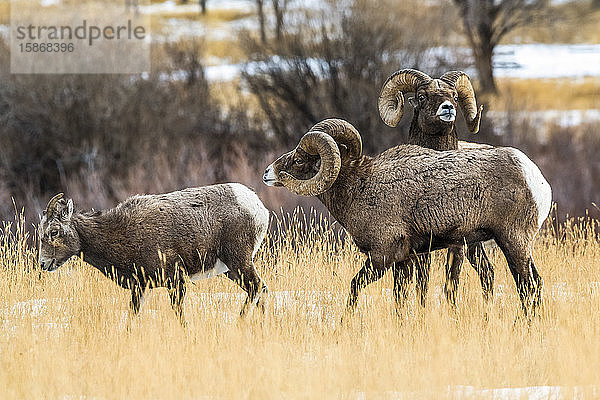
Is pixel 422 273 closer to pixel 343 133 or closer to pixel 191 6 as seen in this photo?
pixel 343 133

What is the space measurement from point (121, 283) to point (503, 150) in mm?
3370

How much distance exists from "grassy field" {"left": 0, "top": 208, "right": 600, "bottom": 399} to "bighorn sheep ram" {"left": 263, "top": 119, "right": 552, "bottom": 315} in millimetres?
492

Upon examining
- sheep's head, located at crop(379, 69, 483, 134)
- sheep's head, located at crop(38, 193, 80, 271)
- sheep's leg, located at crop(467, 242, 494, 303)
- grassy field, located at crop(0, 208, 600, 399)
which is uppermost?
sheep's head, located at crop(379, 69, 483, 134)

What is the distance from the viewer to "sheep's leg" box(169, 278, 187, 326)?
733 cm

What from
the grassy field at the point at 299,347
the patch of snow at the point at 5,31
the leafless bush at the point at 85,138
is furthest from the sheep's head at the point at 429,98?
the patch of snow at the point at 5,31

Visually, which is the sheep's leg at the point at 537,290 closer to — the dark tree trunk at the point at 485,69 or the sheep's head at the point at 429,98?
the sheep's head at the point at 429,98

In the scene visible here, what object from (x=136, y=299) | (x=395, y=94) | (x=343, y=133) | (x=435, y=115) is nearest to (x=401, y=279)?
(x=343, y=133)

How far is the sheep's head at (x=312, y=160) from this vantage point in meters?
7.30

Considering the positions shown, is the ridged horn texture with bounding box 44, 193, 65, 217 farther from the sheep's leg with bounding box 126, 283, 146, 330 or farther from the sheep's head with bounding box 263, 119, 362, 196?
the sheep's head with bounding box 263, 119, 362, 196

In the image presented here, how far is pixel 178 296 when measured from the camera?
734 cm

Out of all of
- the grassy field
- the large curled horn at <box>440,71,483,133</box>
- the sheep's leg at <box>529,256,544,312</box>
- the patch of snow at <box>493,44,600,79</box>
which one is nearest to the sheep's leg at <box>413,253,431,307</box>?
the grassy field

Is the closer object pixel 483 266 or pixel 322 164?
pixel 322 164

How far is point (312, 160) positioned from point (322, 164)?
0.31m

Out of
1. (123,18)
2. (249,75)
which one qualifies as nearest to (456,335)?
(249,75)
